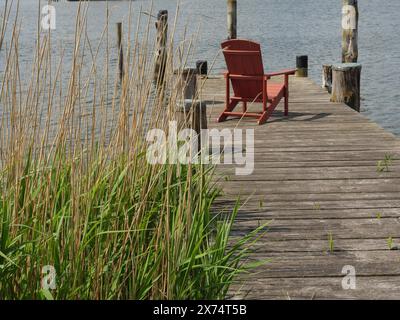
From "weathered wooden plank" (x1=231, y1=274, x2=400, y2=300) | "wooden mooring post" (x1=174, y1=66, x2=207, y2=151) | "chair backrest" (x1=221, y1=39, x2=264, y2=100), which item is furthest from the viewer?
"chair backrest" (x1=221, y1=39, x2=264, y2=100)

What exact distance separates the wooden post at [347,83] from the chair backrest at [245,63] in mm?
1606

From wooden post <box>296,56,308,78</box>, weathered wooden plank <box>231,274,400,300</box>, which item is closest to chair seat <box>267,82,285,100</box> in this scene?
wooden post <box>296,56,308,78</box>

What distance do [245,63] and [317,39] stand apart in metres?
29.3

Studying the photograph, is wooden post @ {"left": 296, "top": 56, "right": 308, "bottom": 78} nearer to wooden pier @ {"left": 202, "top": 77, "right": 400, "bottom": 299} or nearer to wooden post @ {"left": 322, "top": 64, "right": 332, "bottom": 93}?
wooden post @ {"left": 322, "top": 64, "right": 332, "bottom": 93}

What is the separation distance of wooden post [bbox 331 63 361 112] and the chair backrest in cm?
161

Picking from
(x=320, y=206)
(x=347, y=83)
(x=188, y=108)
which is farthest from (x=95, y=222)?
(x=347, y=83)

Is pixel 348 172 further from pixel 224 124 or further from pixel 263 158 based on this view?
pixel 224 124

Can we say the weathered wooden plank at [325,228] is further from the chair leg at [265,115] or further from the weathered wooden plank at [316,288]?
the chair leg at [265,115]

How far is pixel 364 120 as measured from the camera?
9406 millimetres

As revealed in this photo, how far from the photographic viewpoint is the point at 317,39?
123ft

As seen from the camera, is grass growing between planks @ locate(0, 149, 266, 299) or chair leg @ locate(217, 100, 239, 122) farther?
chair leg @ locate(217, 100, 239, 122)

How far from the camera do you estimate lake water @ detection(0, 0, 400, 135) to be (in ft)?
63.8

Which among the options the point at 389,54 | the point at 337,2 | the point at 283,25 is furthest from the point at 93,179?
the point at 337,2

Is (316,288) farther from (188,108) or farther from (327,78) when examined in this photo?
(327,78)
